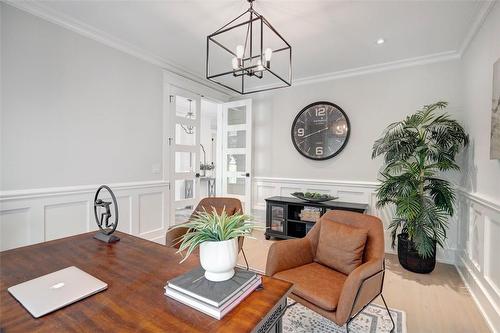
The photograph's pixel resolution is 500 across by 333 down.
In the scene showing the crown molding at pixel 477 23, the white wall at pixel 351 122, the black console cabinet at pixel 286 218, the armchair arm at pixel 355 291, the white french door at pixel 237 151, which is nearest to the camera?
the armchair arm at pixel 355 291

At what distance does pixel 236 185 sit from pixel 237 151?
675 mm

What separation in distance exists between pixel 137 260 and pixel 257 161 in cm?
346

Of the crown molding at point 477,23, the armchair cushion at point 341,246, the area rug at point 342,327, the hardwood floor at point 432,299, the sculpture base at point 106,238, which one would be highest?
the crown molding at point 477,23

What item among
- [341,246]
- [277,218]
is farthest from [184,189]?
[341,246]

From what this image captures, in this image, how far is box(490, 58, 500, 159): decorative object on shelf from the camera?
1.79 metres

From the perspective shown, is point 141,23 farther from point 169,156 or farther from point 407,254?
point 407,254

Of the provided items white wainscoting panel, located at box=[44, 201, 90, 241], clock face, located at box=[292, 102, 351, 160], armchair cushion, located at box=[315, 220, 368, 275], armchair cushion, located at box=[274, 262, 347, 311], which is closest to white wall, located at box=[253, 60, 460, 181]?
clock face, located at box=[292, 102, 351, 160]

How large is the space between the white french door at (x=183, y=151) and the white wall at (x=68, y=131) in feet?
0.96

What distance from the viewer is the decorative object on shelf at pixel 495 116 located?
179 cm

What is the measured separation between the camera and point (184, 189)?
3.90 meters

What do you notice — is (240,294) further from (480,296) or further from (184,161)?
(184,161)

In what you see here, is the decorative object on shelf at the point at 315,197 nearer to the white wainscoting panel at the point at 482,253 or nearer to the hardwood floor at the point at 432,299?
the hardwood floor at the point at 432,299

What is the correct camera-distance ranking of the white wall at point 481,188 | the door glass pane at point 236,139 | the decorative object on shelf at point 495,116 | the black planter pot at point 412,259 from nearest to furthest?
1. the decorative object on shelf at point 495,116
2. the white wall at point 481,188
3. the black planter pot at point 412,259
4. the door glass pane at point 236,139

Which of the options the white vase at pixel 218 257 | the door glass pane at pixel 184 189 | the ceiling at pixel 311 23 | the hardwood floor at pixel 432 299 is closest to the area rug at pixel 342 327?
the hardwood floor at pixel 432 299
